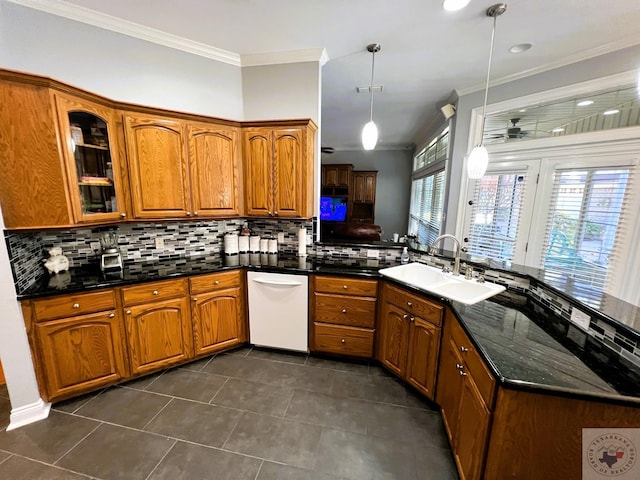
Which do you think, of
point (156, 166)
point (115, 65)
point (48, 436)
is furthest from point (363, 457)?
point (115, 65)

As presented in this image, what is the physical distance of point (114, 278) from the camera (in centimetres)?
198

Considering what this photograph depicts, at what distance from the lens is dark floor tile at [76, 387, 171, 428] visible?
1775 mm

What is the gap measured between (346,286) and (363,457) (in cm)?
115

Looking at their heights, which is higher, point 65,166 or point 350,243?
point 65,166

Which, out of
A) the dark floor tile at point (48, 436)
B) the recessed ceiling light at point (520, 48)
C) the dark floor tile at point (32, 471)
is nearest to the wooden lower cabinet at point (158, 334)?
the dark floor tile at point (48, 436)

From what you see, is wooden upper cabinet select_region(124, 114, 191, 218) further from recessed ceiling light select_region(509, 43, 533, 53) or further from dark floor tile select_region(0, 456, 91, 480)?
recessed ceiling light select_region(509, 43, 533, 53)

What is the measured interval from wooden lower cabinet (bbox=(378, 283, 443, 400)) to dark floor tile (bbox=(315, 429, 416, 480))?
18.7 inches

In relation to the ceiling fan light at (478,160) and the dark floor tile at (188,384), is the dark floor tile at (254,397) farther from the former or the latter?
the ceiling fan light at (478,160)

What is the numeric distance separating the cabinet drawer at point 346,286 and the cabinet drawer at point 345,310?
46 millimetres

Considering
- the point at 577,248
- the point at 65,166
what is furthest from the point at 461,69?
the point at 65,166

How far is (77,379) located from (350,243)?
2461 mm

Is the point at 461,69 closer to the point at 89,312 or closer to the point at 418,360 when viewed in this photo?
the point at 418,360

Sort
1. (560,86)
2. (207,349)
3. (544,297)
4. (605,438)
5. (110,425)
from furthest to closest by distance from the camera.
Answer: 1. (560,86)
2. (207,349)
3. (110,425)
4. (544,297)
5. (605,438)

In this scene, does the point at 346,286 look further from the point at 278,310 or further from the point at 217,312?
the point at 217,312
